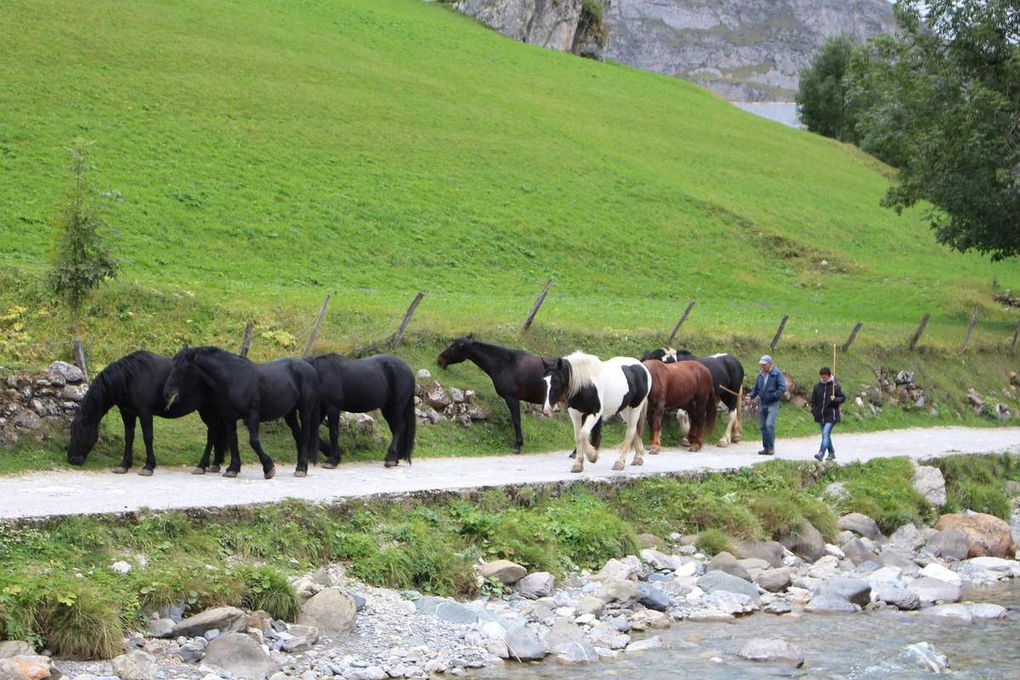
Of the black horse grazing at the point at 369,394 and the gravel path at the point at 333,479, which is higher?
the black horse grazing at the point at 369,394

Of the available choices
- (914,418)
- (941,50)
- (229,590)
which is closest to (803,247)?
(941,50)

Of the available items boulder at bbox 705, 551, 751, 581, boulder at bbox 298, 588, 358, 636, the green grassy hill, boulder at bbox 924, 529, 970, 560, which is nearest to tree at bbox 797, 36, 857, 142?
the green grassy hill

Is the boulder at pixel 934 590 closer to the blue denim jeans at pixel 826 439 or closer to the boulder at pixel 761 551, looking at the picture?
the boulder at pixel 761 551

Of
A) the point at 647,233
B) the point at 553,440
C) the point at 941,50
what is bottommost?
the point at 553,440

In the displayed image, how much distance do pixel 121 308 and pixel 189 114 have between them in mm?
22908

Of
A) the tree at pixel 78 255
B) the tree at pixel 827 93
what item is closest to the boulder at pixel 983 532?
the tree at pixel 78 255

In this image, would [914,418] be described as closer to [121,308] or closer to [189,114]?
[121,308]

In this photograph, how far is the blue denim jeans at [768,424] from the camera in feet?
75.3

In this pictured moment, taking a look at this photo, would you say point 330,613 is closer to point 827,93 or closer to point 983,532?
point 983,532

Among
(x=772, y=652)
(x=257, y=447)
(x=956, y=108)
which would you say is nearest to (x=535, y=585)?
(x=772, y=652)

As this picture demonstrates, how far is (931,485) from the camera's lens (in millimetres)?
21969

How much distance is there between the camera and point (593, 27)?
98.0 meters

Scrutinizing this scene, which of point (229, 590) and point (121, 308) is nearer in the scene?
point (229, 590)

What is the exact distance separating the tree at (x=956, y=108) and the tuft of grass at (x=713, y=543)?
65.2 ft
